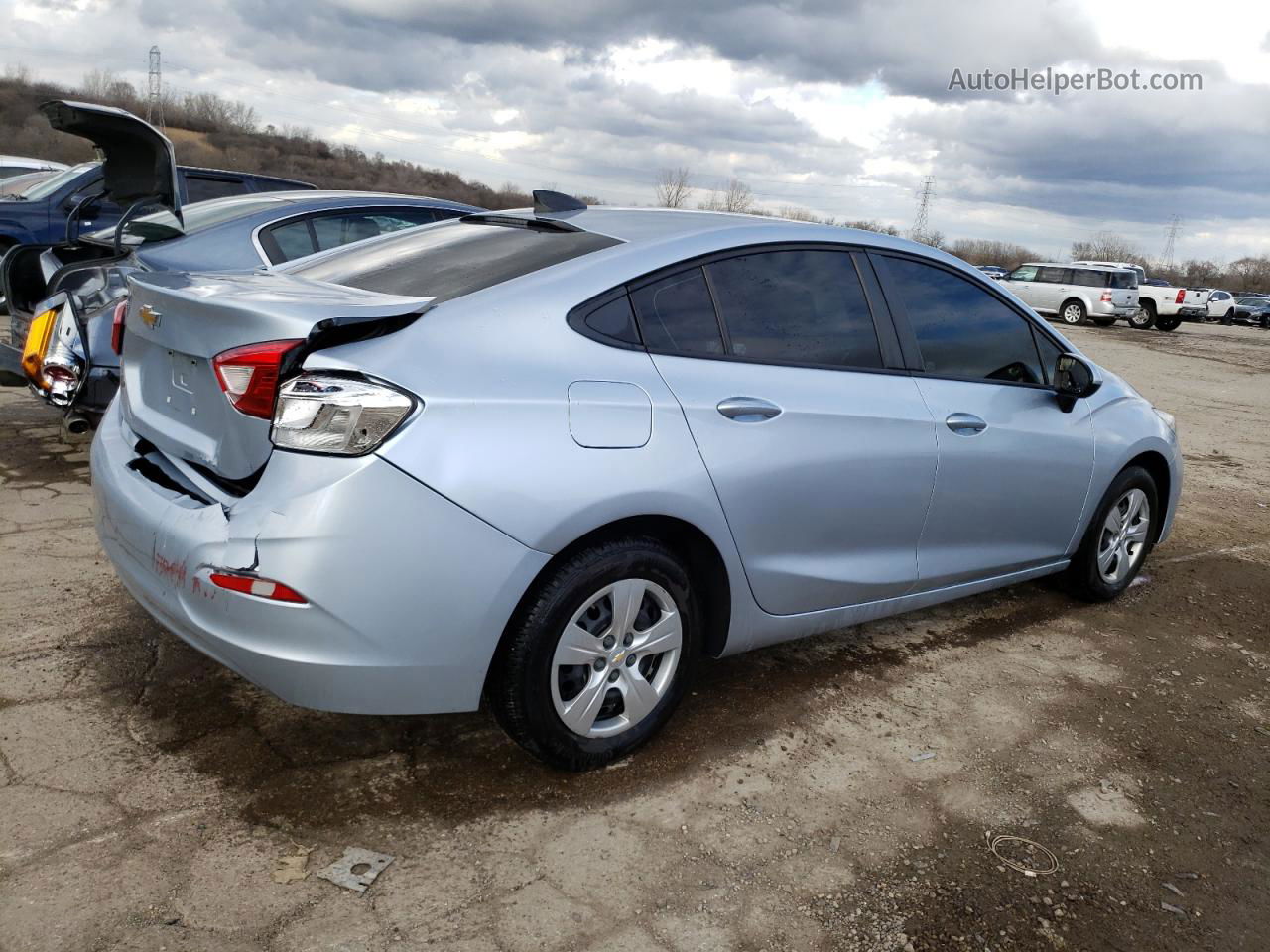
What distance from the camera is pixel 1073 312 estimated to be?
1137 inches

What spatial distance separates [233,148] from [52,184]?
53.1m

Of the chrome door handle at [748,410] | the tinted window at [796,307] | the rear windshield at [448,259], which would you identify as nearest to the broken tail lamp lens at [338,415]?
the rear windshield at [448,259]

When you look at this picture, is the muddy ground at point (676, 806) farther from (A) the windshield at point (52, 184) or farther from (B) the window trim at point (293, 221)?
(A) the windshield at point (52, 184)

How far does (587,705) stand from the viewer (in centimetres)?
276

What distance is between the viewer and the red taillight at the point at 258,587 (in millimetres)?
2309

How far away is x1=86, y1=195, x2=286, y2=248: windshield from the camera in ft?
16.3

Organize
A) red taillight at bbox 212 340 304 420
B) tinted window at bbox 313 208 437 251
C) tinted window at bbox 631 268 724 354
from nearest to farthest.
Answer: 1. red taillight at bbox 212 340 304 420
2. tinted window at bbox 631 268 724 354
3. tinted window at bbox 313 208 437 251

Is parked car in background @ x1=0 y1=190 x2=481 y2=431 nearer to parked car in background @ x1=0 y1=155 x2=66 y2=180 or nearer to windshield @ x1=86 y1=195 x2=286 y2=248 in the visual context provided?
windshield @ x1=86 y1=195 x2=286 y2=248

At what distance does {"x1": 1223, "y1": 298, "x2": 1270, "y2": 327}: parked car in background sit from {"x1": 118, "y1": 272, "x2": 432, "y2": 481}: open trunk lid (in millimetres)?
47172

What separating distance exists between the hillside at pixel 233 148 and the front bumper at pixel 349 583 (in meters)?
46.9

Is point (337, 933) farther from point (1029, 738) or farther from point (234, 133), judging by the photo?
point (234, 133)

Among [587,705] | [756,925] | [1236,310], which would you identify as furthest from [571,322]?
[1236,310]

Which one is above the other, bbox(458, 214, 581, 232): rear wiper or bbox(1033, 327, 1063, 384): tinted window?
bbox(458, 214, 581, 232): rear wiper

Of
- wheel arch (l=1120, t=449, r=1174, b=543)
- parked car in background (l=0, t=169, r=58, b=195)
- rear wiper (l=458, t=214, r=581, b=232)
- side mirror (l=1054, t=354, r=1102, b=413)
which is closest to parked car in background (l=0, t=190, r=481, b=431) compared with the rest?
rear wiper (l=458, t=214, r=581, b=232)
